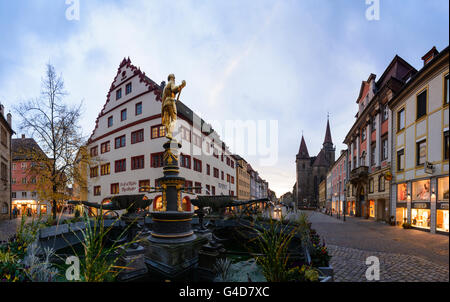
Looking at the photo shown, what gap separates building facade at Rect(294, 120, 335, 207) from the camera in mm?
83938

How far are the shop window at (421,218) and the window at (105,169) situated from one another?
85.0 feet

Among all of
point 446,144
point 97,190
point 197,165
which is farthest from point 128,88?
point 446,144

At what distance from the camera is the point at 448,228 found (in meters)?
1.50

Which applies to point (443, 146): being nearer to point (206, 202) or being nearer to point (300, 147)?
point (206, 202)

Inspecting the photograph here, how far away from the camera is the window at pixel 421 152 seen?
2125 mm

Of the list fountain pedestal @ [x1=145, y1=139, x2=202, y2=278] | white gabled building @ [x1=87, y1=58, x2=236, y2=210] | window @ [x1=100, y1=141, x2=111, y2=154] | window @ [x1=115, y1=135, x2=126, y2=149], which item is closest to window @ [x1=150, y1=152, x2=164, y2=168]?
white gabled building @ [x1=87, y1=58, x2=236, y2=210]

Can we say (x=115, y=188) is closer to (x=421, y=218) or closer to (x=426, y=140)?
(x=421, y=218)

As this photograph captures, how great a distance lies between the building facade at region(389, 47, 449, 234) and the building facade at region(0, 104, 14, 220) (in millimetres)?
33571

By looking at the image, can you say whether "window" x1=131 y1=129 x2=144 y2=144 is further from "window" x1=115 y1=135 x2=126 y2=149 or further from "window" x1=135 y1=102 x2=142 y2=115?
"window" x1=135 y1=102 x2=142 y2=115

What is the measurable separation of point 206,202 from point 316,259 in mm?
4197
